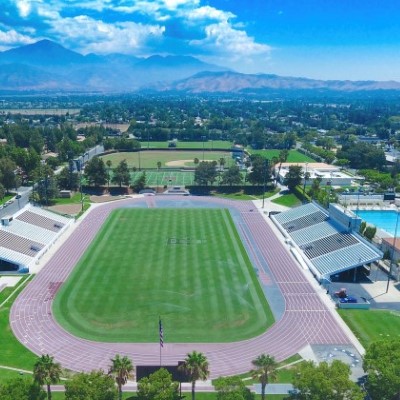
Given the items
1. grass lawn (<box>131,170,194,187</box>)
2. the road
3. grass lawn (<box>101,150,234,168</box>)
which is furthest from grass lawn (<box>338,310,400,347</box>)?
grass lawn (<box>101,150,234,168</box>)

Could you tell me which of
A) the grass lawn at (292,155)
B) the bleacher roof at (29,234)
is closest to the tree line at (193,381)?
the bleacher roof at (29,234)

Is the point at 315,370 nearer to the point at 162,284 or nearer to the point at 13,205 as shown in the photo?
the point at 162,284

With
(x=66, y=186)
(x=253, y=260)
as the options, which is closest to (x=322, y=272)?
(x=253, y=260)

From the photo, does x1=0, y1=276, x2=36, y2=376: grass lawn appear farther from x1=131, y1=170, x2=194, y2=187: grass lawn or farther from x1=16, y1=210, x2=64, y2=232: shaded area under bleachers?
x1=131, y1=170, x2=194, y2=187: grass lawn

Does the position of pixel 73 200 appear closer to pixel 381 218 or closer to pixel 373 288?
pixel 381 218

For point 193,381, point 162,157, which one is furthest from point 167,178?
point 193,381
